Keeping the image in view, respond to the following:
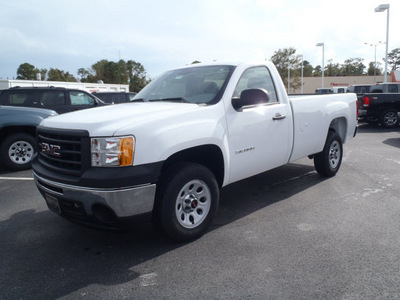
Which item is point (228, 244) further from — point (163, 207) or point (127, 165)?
point (127, 165)

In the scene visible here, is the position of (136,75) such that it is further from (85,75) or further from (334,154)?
(334,154)

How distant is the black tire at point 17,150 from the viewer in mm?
7035

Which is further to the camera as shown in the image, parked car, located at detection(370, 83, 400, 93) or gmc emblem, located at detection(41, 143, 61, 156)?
parked car, located at detection(370, 83, 400, 93)

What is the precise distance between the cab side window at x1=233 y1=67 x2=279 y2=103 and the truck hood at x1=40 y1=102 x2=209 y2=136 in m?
0.83

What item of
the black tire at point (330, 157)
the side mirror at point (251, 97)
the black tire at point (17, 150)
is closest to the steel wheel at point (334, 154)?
the black tire at point (330, 157)

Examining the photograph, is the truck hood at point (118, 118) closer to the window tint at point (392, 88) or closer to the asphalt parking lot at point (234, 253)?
the asphalt parking lot at point (234, 253)

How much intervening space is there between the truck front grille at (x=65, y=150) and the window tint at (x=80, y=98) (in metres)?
7.07

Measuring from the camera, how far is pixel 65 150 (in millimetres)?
3148

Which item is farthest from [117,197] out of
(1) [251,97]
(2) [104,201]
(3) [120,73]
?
(3) [120,73]

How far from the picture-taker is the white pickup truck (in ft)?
9.52

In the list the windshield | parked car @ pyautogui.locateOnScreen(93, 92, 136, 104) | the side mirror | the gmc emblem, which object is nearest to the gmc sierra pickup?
parked car @ pyautogui.locateOnScreen(93, 92, 136, 104)

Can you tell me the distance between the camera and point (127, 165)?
2.90 metres


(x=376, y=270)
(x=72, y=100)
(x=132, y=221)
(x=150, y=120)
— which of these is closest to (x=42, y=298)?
(x=132, y=221)

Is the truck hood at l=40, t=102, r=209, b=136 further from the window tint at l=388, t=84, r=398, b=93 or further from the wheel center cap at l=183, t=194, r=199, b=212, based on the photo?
the window tint at l=388, t=84, r=398, b=93
